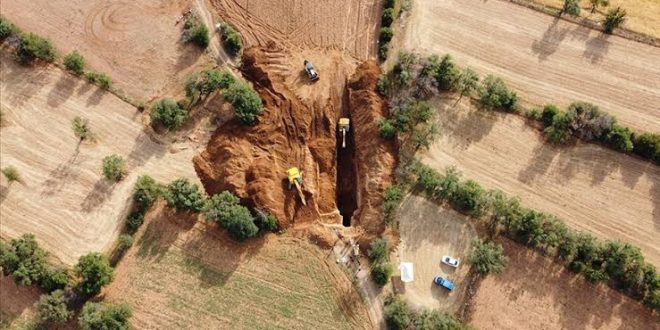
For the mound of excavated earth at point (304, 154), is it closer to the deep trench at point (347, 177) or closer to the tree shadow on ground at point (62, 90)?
the deep trench at point (347, 177)

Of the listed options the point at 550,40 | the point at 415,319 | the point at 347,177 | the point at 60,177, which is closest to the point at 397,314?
the point at 415,319

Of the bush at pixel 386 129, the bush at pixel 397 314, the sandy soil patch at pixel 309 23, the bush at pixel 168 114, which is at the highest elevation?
the sandy soil patch at pixel 309 23

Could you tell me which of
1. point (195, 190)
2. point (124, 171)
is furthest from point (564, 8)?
point (124, 171)

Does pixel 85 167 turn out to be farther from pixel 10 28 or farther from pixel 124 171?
pixel 10 28

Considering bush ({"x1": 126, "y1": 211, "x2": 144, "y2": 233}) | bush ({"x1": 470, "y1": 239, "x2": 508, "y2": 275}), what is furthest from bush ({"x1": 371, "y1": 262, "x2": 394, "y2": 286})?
bush ({"x1": 126, "y1": 211, "x2": 144, "y2": 233})

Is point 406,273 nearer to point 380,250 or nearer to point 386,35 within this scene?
point 380,250

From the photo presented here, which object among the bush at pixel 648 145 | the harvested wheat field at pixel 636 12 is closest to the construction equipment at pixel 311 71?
the harvested wheat field at pixel 636 12
